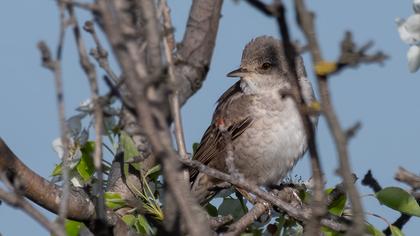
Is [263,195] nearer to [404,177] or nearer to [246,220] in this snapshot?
[404,177]

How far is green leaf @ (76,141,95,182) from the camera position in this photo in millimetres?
4184

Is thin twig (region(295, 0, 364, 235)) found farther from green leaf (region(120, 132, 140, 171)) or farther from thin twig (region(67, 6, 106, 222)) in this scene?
green leaf (region(120, 132, 140, 171))

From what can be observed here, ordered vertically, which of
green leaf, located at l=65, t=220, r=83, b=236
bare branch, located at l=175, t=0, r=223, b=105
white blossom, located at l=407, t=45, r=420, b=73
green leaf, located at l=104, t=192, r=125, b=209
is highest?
bare branch, located at l=175, t=0, r=223, b=105

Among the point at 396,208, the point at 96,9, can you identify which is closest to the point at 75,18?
the point at 96,9

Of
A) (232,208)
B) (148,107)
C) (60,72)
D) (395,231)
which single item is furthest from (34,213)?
(232,208)

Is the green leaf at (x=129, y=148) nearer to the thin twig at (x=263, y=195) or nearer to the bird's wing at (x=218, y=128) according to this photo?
the thin twig at (x=263, y=195)

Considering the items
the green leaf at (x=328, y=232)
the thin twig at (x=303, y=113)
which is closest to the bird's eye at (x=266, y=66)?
the green leaf at (x=328, y=232)

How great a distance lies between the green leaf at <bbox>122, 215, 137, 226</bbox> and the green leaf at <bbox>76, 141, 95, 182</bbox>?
26 centimetres

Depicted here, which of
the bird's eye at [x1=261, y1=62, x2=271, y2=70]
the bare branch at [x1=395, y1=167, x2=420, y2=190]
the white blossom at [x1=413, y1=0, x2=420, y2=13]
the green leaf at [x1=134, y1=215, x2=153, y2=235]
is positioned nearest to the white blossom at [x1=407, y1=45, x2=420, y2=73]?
the white blossom at [x1=413, y1=0, x2=420, y2=13]

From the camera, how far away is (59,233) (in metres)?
1.97

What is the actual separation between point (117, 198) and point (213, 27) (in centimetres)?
95

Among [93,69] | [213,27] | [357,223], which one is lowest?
[357,223]

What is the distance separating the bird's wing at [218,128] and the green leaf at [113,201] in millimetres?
2484

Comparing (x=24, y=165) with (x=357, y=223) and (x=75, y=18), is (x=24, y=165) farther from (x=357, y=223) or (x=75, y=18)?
(x=357, y=223)
